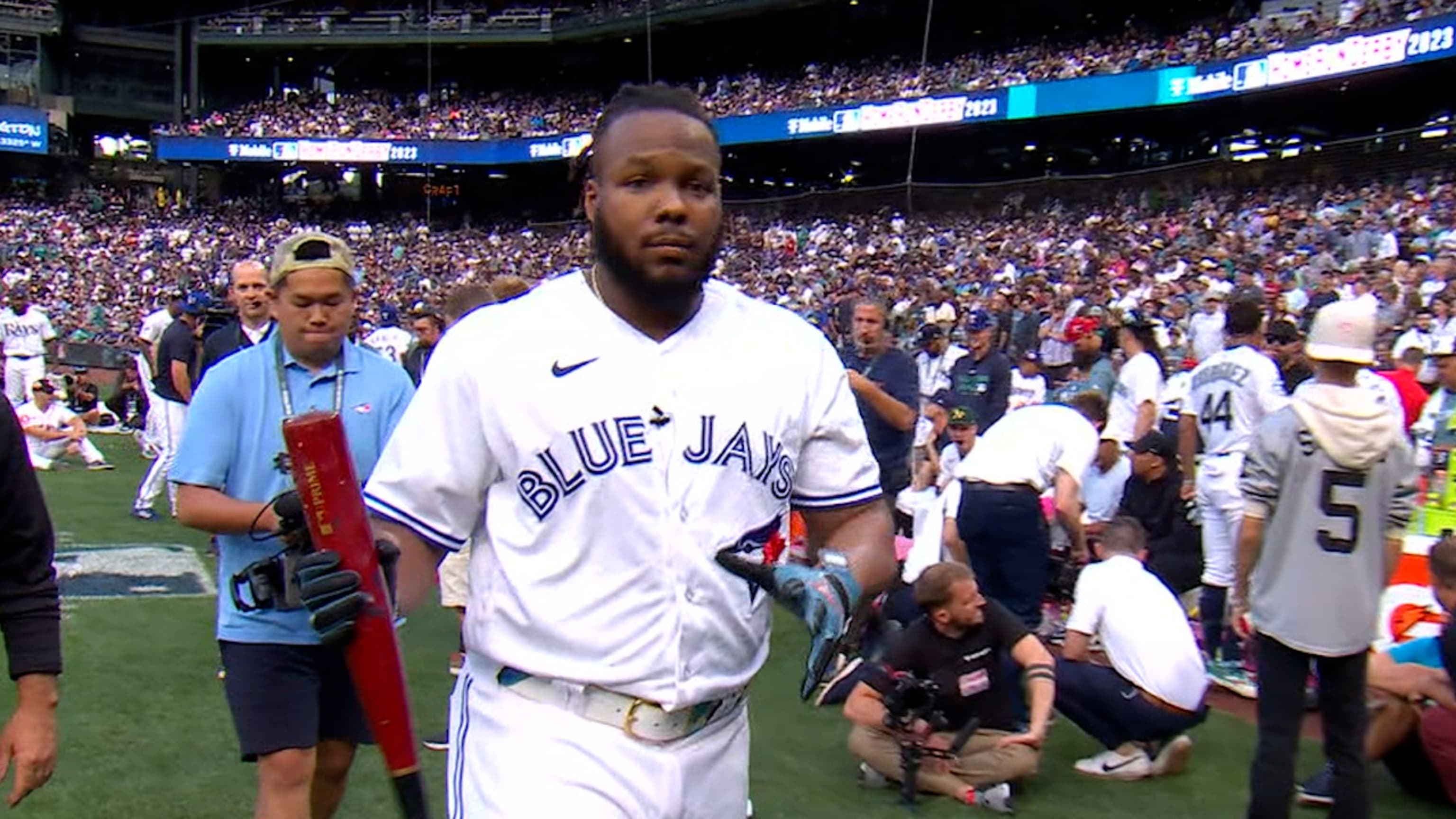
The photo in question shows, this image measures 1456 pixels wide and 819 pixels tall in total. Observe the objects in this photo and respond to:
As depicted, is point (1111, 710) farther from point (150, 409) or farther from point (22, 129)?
point (22, 129)

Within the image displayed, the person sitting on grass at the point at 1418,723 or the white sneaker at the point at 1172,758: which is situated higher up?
the person sitting on grass at the point at 1418,723

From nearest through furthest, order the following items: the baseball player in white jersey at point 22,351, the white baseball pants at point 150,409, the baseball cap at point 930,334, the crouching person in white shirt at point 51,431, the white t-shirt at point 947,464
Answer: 1. the white t-shirt at point 947,464
2. the baseball cap at point 930,334
3. the white baseball pants at point 150,409
4. the crouching person in white shirt at point 51,431
5. the baseball player in white jersey at point 22,351

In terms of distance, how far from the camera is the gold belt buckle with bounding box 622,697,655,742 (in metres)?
2.14

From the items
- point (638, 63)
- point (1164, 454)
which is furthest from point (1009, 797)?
point (638, 63)

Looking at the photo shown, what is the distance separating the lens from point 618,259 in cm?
219

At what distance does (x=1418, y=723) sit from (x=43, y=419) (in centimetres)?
1224

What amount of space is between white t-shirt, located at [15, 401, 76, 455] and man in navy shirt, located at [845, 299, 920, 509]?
9155 mm

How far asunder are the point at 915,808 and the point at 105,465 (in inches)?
429

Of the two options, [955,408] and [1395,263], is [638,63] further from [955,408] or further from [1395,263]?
[955,408]

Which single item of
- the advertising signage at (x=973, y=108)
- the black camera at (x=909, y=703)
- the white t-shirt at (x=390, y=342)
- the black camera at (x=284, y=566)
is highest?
the advertising signage at (x=973, y=108)

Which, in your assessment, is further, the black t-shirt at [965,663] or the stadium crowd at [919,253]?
the stadium crowd at [919,253]

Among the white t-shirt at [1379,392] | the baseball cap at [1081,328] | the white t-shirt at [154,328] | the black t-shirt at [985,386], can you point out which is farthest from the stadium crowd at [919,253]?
the white t-shirt at [1379,392]

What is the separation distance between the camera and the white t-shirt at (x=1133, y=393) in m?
8.79

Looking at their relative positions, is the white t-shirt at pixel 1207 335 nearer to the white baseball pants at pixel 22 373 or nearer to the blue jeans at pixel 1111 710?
the blue jeans at pixel 1111 710
